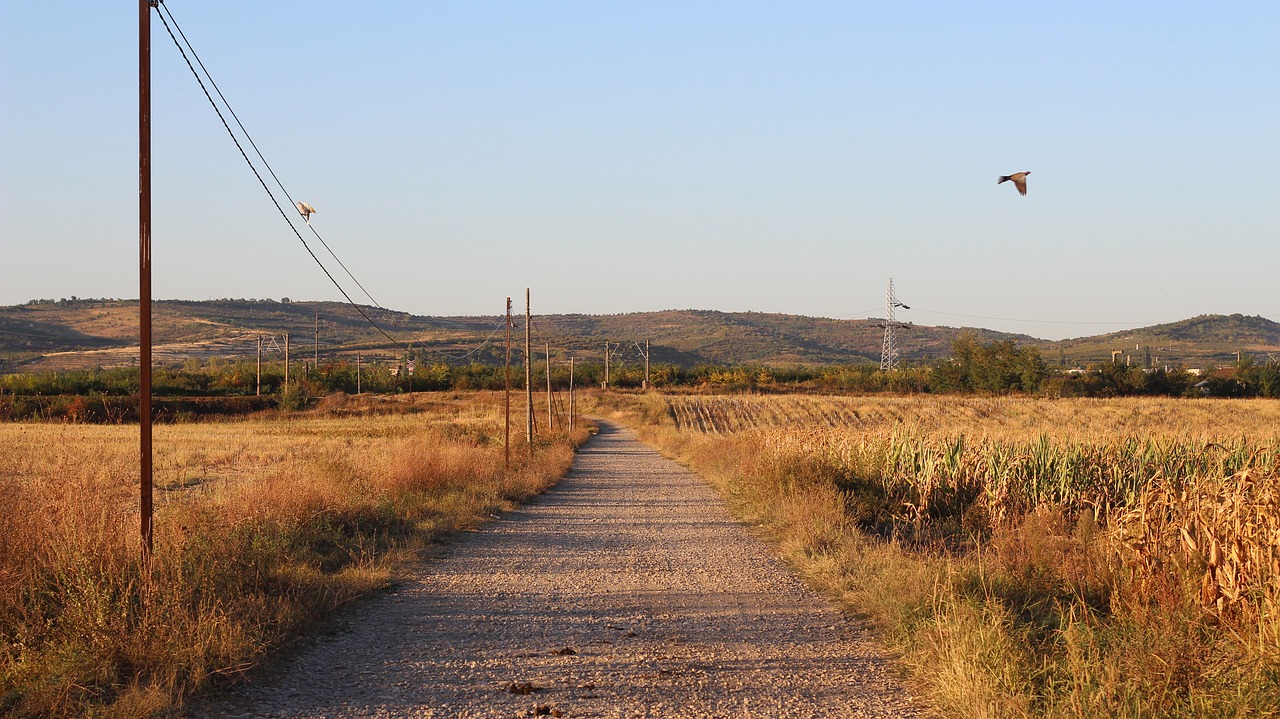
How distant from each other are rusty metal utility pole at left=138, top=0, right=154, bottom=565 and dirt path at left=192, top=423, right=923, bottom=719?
6.04 feet

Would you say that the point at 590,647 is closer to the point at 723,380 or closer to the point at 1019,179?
the point at 1019,179

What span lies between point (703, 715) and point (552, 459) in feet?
74.4

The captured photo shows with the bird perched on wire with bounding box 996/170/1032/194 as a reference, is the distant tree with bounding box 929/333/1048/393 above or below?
below

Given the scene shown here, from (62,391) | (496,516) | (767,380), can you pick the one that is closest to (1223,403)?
(767,380)

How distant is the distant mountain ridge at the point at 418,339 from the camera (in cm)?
13775

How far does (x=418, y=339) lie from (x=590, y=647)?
16563 cm

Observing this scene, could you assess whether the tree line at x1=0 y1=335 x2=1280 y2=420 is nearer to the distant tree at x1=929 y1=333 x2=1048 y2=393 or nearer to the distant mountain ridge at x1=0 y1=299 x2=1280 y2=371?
the distant tree at x1=929 y1=333 x2=1048 y2=393

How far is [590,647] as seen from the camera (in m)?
7.52

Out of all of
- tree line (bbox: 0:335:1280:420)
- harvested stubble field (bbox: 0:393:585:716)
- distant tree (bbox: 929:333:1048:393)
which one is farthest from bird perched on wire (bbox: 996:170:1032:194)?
distant tree (bbox: 929:333:1048:393)

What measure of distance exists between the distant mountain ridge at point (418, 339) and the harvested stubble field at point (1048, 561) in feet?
370

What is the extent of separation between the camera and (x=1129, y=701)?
5.27m

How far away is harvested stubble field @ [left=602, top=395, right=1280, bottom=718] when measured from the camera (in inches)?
218

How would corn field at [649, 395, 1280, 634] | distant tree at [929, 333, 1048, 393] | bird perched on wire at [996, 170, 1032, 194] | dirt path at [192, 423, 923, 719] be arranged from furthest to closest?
distant tree at [929, 333, 1048, 393] → bird perched on wire at [996, 170, 1032, 194] → corn field at [649, 395, 1280, 634] → dirt path at [192, 423, 923, 719]

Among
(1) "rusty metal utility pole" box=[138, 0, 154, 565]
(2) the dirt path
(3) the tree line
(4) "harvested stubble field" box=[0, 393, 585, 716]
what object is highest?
(1) "rusty metal utility pole" box=[138, 0, 154, 565]
